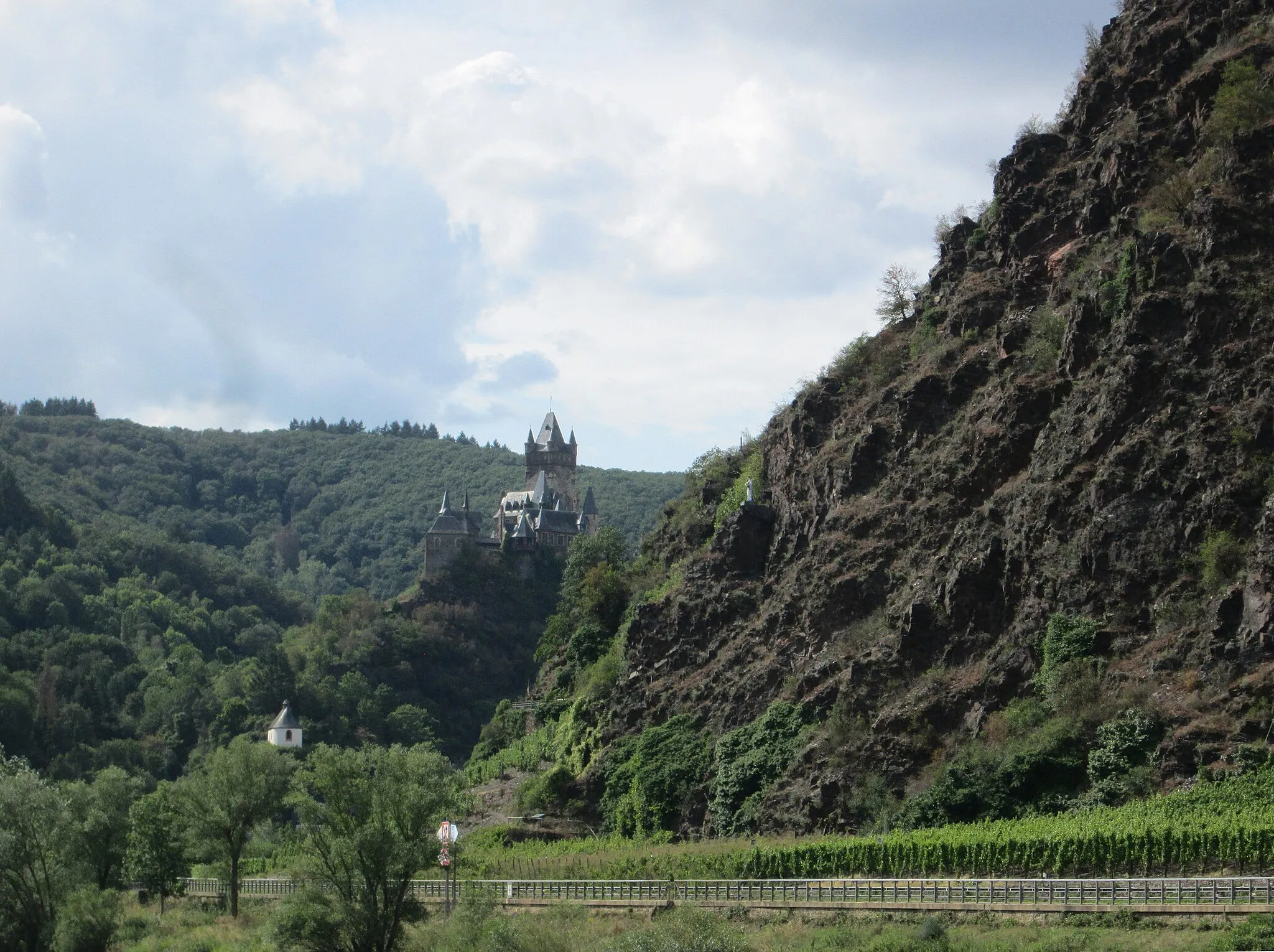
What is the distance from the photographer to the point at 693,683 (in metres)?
71.1

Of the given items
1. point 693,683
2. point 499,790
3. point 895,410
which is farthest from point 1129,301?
point 499,790

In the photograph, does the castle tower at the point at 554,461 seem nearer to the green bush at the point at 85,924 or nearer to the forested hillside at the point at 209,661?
the forested hillside at the point at 209,661

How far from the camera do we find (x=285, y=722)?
129250 mm

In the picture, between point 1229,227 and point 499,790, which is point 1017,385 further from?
→ point 499,790

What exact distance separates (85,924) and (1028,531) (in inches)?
1463

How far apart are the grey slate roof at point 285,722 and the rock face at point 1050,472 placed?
197ft

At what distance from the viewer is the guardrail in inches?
1578

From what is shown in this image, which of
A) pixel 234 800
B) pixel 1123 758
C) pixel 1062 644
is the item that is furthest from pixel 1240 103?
pixel 234 800

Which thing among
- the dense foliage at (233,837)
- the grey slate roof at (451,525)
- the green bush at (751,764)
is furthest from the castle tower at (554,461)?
the green bush at (751,764)

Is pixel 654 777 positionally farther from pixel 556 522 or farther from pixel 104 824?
pixel 556 522

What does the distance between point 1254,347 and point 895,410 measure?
17626 mm

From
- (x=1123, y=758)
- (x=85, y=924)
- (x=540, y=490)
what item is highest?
(x=540, y=490)

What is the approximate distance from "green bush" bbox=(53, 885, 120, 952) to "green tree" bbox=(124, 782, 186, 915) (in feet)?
36.9

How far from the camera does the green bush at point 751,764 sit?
6084cm
